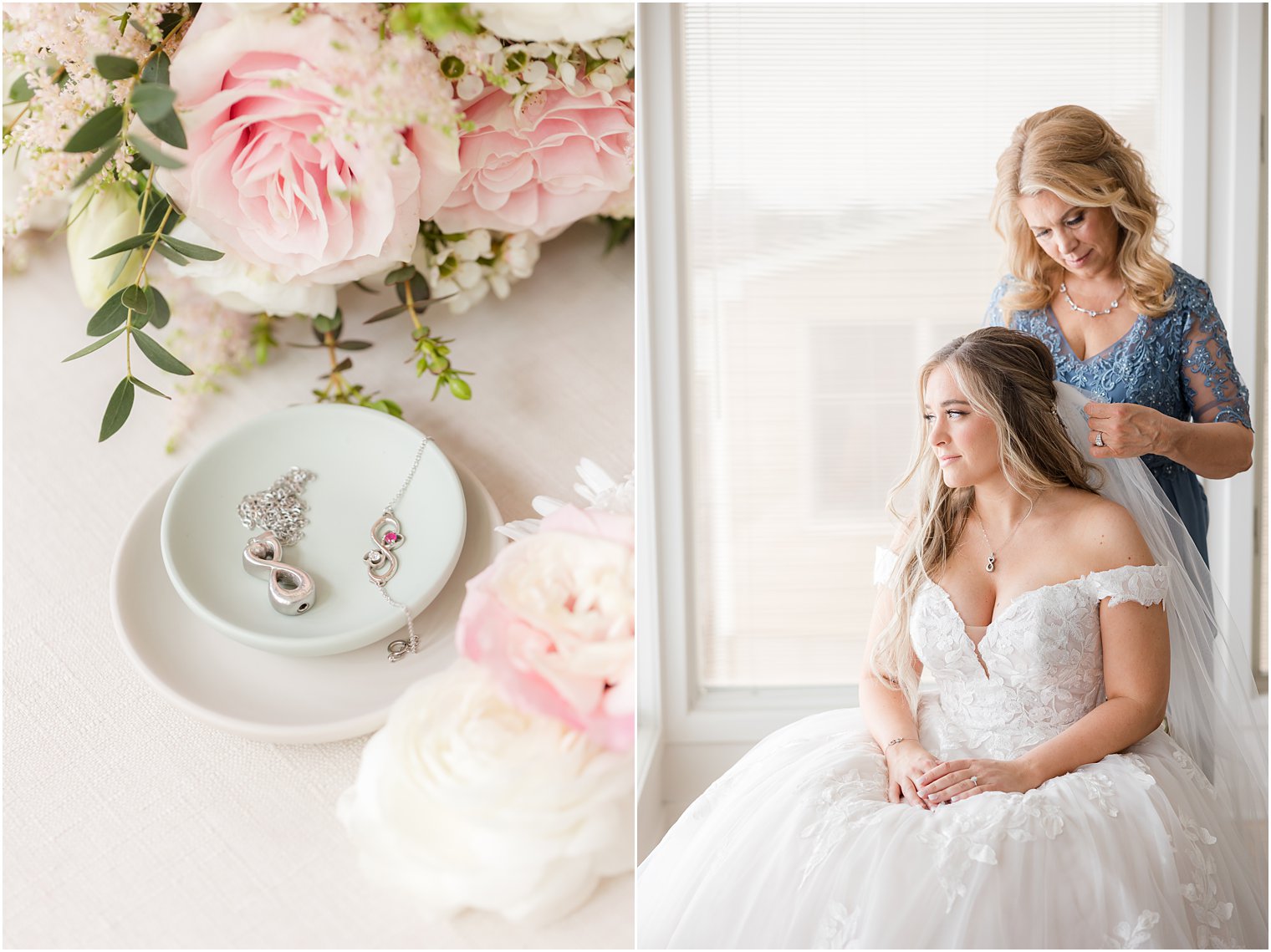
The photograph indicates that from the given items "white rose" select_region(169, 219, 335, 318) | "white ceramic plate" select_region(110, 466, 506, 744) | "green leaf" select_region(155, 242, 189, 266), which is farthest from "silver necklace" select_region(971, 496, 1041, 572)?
"green leaf" select_region(155, 242, 189, 266)

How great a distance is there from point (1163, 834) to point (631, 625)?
1.48ft

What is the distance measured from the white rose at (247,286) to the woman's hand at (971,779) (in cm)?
72

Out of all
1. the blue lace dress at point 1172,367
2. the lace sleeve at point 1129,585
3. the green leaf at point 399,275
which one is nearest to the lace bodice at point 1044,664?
the lace sleeve at point 1129,585

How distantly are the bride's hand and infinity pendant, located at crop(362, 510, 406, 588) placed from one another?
0.47 meters

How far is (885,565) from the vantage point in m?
0.87

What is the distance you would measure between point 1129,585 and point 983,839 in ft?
0.78

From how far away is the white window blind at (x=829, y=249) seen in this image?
2.79 feet

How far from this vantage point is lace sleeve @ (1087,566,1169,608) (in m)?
0.80

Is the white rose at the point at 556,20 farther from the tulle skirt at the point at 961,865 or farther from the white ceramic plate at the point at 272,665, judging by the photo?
the tulle skirt at the point at 961,865

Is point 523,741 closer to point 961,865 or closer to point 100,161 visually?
point 961,865

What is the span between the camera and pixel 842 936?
29.9 inches

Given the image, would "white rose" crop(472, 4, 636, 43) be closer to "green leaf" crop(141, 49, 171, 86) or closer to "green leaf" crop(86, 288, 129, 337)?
"green leaf" crop(141, 49, 171, 86)

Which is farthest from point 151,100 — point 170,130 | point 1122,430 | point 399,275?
point 1122,430

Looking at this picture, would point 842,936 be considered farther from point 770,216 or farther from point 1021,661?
point 770,216
